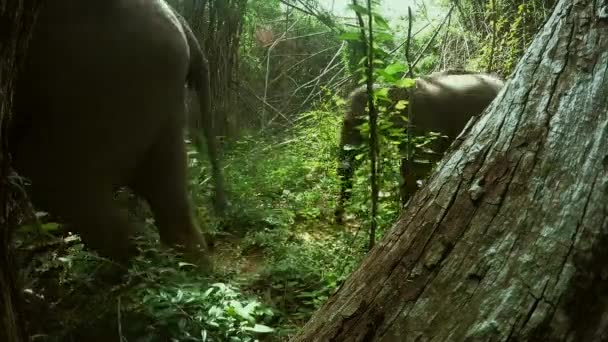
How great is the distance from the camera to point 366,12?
267cm

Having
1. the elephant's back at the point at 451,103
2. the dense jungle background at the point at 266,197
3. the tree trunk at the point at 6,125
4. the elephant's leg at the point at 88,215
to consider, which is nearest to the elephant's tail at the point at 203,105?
the dense jungle background at the point at 266,197

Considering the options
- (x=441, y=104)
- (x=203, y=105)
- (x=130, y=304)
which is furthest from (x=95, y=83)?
(x=441, y=104)

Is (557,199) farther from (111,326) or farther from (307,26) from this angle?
(307,26)

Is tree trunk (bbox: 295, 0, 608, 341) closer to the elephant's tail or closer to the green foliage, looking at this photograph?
the green foliage

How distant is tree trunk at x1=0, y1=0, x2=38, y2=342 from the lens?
1256mm

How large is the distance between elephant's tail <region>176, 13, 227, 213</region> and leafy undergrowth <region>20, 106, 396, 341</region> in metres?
0.22

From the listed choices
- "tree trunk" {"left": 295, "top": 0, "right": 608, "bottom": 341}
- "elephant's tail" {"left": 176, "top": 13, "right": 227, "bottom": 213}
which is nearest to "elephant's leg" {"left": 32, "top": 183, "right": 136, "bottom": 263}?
"elephant's tail" {"left": 176, "top": 13, "right": 227, "bottom": 213}

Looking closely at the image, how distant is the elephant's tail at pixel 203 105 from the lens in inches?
130

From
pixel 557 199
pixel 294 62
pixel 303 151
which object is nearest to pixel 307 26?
pixel 294 62

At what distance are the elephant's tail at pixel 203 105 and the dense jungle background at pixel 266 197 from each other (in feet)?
0.55

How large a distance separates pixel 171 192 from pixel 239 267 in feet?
2.29

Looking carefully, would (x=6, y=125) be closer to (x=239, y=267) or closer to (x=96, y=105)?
(x=96, y=105)

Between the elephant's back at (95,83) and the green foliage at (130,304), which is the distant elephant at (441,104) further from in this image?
the green foliage at (130,304)

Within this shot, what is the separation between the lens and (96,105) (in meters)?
2.65
